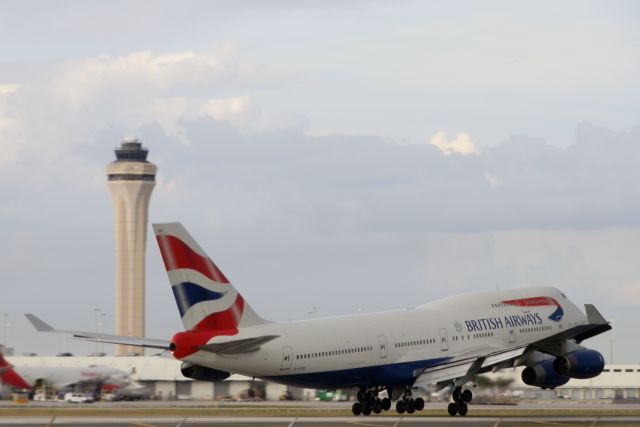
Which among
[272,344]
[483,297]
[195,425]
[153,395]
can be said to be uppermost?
[153,395]

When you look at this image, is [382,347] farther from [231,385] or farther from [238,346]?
[231,385]

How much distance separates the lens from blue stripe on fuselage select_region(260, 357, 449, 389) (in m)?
56.2

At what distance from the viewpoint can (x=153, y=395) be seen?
126812mm

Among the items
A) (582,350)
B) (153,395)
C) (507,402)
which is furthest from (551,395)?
(582,350)

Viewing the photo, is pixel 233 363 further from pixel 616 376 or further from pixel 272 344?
pixel 616 376

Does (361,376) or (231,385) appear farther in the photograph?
(231,385)

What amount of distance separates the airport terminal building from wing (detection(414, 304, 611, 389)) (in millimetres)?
15734

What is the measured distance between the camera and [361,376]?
191ft

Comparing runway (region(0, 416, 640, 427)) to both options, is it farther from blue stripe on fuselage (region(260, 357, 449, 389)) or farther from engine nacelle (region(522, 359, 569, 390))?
engine nacelle (region(522, 359, 569, 390))

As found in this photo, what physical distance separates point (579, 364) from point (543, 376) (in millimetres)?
1855

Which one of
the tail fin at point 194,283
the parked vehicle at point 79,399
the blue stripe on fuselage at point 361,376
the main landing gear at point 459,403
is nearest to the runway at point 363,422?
the blue stripe on fuselage at point 361,376

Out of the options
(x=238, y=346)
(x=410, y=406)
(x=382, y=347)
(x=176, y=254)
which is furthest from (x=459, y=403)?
(x=176, y=254)

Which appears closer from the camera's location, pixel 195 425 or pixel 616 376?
pixel 195 425

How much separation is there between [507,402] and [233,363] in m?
29.4
